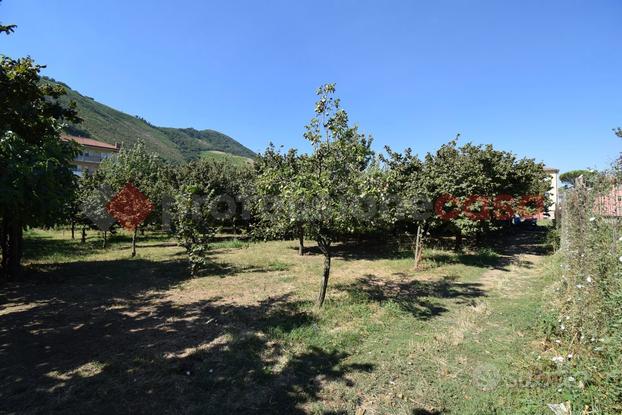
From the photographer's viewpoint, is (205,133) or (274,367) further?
(205,133)

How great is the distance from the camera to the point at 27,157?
28.5 feet

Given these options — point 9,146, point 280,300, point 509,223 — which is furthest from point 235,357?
point 509,223

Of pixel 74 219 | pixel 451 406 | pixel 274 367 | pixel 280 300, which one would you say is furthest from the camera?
pixel 74 219

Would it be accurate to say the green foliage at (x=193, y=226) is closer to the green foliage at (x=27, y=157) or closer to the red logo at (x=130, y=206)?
the green foliage at (x=27, y=157)

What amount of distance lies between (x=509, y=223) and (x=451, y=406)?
25.5 m

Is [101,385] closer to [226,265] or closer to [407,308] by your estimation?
[407,308]

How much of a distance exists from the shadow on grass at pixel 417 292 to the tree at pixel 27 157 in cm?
931

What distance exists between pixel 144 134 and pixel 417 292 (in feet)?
452

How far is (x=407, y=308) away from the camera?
24.0 feet

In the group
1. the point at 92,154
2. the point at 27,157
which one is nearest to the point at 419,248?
the point at 27,157

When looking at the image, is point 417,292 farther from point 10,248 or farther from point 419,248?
point 10,248

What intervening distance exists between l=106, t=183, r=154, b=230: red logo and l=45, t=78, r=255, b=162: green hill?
6709 cm

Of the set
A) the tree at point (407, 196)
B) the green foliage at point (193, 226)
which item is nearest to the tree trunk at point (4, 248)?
the green foliage at point (193, 226)

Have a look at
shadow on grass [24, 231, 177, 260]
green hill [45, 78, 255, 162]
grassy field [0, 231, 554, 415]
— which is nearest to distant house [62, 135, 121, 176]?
green hill [45, 78, 255, 162]
